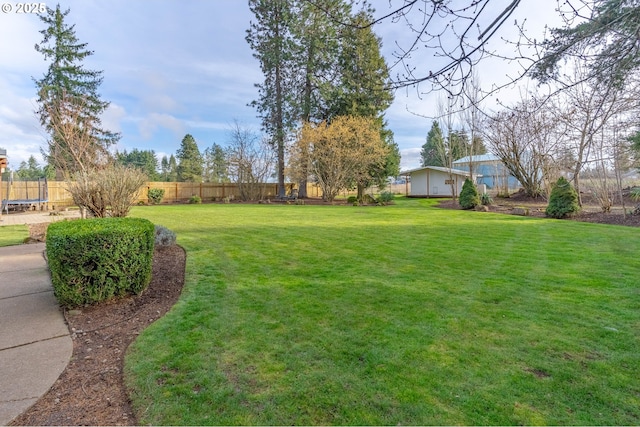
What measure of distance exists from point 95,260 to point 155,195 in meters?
19.4

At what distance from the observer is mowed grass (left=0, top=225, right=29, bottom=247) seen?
7.02 m

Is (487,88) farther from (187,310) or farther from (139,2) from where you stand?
(139,2)

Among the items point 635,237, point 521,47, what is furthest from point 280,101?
point 521,47

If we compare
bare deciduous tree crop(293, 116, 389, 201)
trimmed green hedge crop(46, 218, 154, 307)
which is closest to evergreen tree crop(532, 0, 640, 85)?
trimmed green hedge crop(46, 218, 154, 307)

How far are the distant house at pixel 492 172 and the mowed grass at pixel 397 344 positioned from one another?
17176mm

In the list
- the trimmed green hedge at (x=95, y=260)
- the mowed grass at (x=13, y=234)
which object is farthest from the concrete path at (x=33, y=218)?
the trimmed green hedge at (x=95, y=260)

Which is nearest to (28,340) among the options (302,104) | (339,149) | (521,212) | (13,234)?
(13,234)

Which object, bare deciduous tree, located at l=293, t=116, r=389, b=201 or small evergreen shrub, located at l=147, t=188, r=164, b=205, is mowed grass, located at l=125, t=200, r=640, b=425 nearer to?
bare deciduous tree, located at l=293, t=116, r=389, b=201

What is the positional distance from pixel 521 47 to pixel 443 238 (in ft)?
16.9

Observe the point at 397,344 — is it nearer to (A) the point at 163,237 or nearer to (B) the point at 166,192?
(A) the point at 163,237

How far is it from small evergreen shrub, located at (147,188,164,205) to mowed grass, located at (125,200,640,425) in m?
17.7

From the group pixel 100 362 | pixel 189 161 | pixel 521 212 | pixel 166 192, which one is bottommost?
pixel 100 362

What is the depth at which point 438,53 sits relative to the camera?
8.57ft

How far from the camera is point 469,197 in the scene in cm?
1522
